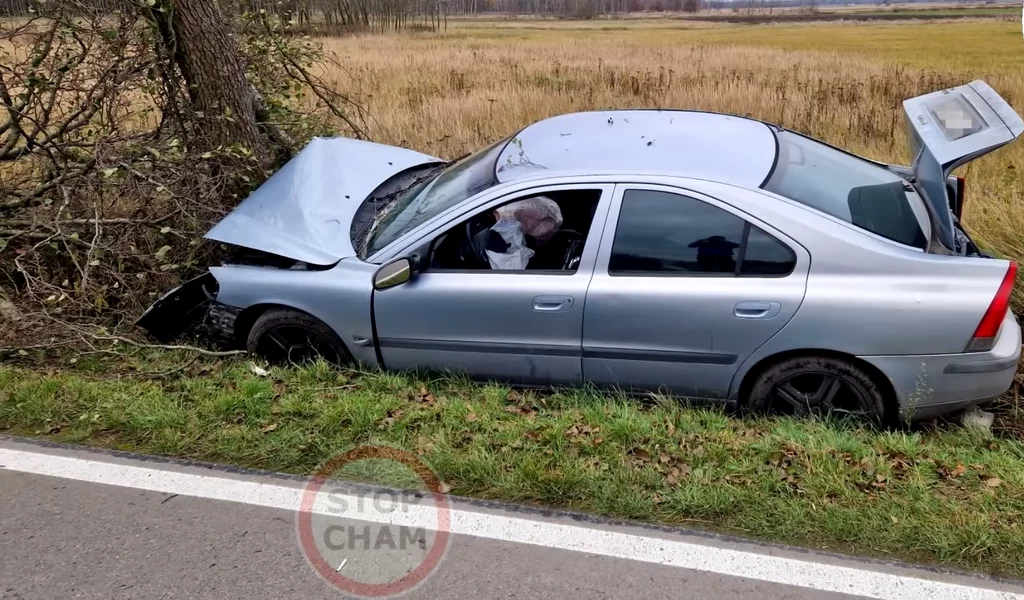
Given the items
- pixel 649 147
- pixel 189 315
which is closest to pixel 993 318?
pixel 649 147

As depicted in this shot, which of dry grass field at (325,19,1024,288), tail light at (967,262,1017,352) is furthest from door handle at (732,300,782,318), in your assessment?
dry grass field at (325,19,1024,288)

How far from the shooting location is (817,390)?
3.48 meters

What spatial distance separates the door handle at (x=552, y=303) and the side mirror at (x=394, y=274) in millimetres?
699

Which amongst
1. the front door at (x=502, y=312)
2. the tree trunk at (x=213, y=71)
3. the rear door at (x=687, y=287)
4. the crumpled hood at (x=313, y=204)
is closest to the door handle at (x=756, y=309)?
the rear door at (x=687, y=287)

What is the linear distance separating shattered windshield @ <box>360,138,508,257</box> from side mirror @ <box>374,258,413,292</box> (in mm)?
182

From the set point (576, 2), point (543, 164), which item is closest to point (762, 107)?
point (543, 164)

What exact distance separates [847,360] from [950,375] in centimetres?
45

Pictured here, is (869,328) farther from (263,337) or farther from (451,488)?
(263,337)

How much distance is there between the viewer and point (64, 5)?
554cm

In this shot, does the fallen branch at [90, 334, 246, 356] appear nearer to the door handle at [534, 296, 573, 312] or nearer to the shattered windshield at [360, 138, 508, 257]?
the shattered windshield at [360, 138, 508, 257]

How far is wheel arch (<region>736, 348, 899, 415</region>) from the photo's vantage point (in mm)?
3330

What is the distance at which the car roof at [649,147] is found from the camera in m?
3.54

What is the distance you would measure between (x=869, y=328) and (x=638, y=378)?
3.63 feet

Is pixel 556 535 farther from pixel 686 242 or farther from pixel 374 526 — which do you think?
pixel 686 242
